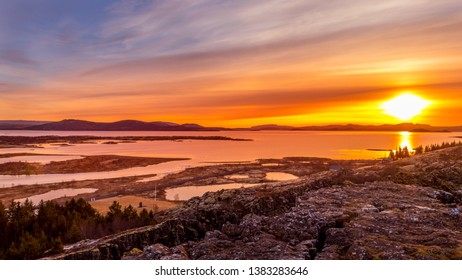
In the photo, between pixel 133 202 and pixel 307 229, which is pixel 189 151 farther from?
pixel 307 229

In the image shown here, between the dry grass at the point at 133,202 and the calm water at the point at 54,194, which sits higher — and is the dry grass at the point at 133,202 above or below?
below

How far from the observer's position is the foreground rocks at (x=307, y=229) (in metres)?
4.43

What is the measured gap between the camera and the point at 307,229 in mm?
4898

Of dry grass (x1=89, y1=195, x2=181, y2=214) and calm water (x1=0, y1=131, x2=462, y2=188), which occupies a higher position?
calm water (x1=0, y1=131, x2=462, y2=188)

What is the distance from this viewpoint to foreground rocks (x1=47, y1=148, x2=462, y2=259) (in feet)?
14.5

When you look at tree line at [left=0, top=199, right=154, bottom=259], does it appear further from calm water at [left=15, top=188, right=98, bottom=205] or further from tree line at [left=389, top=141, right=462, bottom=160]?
tree line at [left=389, top=141, right=462, bottom=160]

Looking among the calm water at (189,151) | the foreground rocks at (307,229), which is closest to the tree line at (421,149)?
the calm water at (189,151)

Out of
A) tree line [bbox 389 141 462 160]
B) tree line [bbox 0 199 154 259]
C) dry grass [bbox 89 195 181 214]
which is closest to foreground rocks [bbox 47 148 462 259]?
tree line [bbox 0 199 154 259]

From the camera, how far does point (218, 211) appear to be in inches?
228

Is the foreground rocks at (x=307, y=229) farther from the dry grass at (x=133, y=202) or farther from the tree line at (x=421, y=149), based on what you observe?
the dry grass at (x=133, y=202)

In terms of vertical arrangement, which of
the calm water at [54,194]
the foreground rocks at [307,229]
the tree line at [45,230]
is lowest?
the calm water at [54,194]

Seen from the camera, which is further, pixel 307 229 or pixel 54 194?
pixel 54 194

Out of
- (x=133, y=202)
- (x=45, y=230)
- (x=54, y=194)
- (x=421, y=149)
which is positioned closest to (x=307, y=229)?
(x=45, y=230)

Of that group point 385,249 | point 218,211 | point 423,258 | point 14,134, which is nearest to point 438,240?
point 423,258
